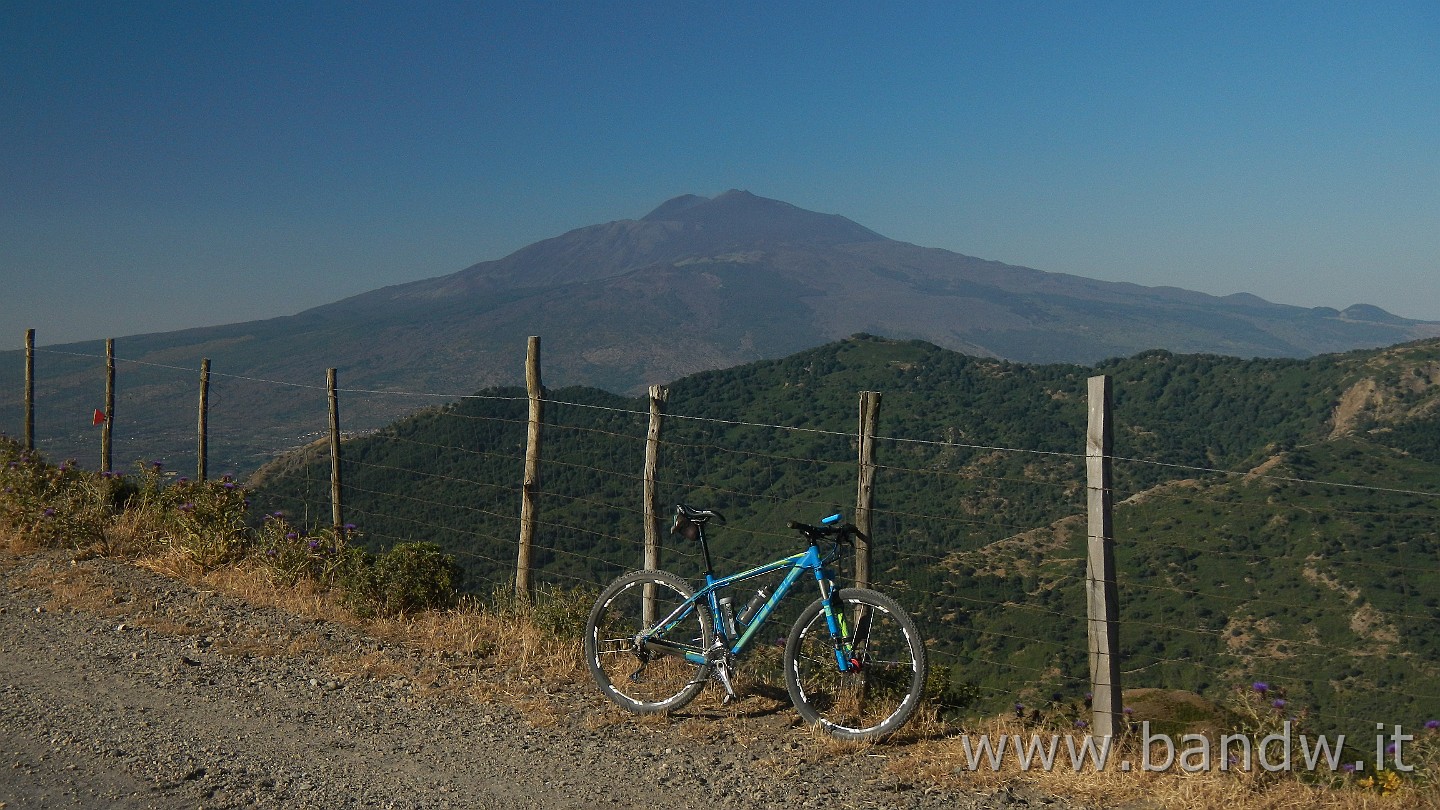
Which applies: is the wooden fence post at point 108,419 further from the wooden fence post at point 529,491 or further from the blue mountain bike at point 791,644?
the blue mountain bike at point 791,644

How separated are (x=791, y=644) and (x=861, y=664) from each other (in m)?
0.35

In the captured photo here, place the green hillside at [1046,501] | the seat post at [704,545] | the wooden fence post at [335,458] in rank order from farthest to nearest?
the green hillside at [1046,501]
the wooden fence post at [335,458]
the seat post at [704,545]

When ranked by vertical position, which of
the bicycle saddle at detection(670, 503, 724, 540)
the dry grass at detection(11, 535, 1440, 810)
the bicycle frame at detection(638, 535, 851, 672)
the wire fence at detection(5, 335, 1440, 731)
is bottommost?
the wire fence at detection(5, 335, 1440, 731)

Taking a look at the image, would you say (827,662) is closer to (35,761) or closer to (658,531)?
(658,531)

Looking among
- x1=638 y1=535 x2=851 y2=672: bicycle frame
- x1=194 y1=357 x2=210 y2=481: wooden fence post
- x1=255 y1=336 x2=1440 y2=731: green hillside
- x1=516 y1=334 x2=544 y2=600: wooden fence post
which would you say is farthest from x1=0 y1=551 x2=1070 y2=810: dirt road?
x1=194 y1=357 x2=210 y2=481: wooden fence post

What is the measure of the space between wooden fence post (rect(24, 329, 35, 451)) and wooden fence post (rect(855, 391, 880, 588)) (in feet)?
33.0

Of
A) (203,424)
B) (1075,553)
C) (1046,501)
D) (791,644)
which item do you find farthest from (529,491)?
(1046,501)

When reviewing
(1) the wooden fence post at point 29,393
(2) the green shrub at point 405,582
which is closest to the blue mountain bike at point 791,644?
(2) the green shrub at point 405,582

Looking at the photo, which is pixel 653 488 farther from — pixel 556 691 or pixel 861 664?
pixel 861 664

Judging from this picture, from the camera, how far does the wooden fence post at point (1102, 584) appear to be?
4.96 metres

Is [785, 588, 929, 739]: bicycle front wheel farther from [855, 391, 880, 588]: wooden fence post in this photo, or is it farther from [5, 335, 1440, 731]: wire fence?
[5, 335, 1440, 731]: wire fence

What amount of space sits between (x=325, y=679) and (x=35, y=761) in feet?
5.10

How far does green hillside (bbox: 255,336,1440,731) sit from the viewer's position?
11008 millimetres

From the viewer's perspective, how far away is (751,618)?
5461 millimetres
